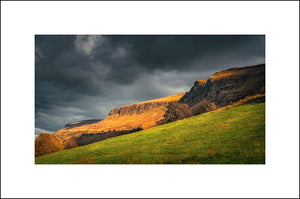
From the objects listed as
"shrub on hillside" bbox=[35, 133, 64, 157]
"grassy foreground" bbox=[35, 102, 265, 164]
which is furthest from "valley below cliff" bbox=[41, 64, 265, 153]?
"grassy foreground" bbox=[35, 102, 265, 164]

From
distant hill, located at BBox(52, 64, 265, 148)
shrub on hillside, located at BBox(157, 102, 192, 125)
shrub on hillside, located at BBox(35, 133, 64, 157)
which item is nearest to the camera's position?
shrub on hillside, located at BBox(35, 133, 64, 157)

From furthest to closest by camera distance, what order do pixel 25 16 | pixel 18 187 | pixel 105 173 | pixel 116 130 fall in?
pixel 116 130 < pixel 25 16 < pixel 105 173 < pixel 18 187

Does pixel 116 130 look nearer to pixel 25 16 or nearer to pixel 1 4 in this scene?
pixel 25 16

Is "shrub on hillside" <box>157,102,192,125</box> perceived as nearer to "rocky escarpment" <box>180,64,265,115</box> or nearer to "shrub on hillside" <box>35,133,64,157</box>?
"rocky escarpment" <box>180,64,265,115</box>

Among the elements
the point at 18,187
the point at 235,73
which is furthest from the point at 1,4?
the point at 235,73

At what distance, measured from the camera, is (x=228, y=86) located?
7.25 metres

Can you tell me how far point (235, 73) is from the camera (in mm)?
6703

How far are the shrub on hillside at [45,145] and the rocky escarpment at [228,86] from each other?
5.89 m

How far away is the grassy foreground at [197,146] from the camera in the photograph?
5266mm

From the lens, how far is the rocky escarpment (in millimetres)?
6238

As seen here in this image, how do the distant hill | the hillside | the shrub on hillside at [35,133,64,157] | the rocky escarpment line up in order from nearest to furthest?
1. the shrub on hillside at [35,133,64,157]
2. the rocky escarpment
3. the distant hill
4. the hillside

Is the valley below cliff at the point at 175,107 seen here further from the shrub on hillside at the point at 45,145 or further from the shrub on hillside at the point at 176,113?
the shrub on hillside at the point at 45,145

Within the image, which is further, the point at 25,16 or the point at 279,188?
the point at 25,16

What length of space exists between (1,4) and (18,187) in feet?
19.7
